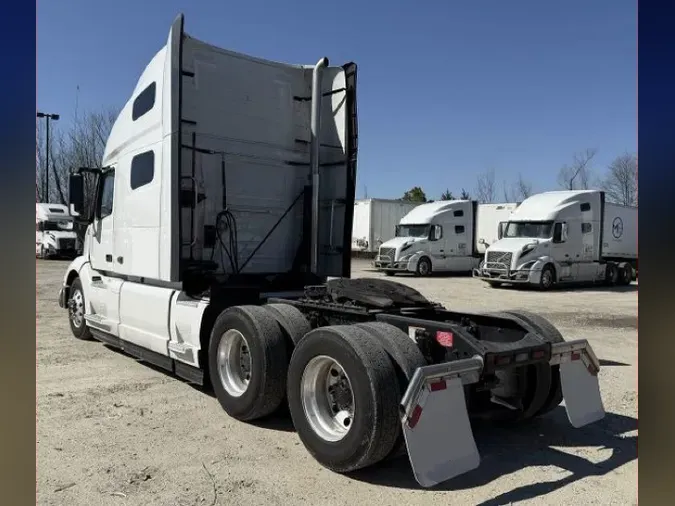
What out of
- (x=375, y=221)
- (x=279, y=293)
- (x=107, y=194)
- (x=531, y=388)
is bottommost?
(x=531, y=388)

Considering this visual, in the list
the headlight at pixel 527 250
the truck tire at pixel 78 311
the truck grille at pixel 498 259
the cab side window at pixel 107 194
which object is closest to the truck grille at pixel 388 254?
the truck grille at pixel 498 259

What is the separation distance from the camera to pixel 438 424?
3.88 metres

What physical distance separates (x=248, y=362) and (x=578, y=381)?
3.08m

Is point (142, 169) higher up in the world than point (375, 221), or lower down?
lower down

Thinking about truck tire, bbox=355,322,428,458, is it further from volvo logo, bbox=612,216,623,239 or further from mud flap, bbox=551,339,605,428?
volvo logo, bbox=612,216,623,239

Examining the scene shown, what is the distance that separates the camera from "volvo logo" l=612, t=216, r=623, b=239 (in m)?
24.5

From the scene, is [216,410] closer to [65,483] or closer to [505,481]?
[65,483]

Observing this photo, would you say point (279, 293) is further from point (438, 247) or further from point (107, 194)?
point (438, 247)

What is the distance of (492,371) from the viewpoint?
423cm

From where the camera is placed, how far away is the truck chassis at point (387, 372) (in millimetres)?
3943

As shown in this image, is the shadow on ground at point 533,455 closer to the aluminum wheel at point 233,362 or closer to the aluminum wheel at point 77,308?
the aluminum wheel at point 233,362

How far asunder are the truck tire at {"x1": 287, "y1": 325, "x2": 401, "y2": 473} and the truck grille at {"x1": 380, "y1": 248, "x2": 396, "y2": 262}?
22.6 metres

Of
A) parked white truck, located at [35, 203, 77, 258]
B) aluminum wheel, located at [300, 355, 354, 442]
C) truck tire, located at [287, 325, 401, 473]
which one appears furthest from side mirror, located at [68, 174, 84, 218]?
parked white truck, located at [35, 203, 77, 258]

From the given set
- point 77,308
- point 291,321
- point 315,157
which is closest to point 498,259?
point 315,157
